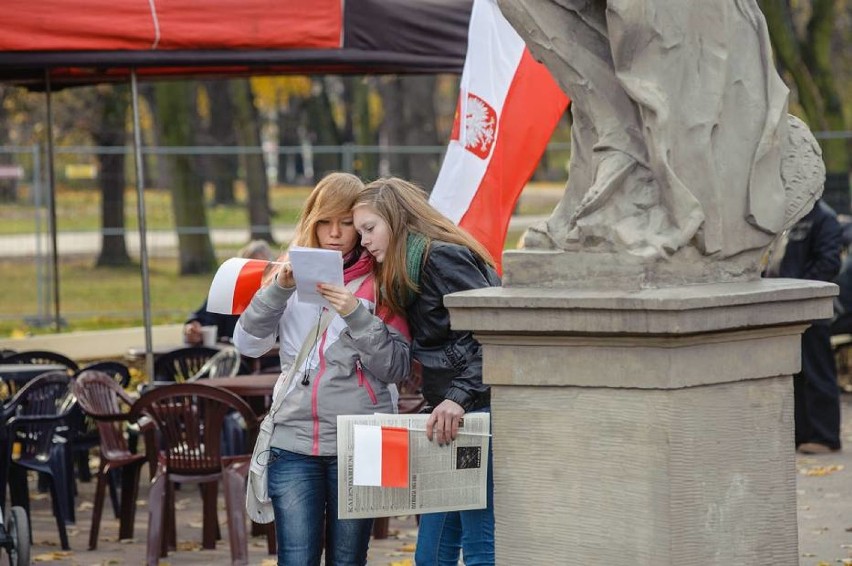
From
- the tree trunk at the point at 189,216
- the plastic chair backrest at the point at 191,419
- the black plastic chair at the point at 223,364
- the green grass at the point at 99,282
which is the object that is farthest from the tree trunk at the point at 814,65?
the plastic chair backrest at the point at 191,419

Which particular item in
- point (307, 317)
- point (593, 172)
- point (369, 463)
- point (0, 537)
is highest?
point (593, 172)

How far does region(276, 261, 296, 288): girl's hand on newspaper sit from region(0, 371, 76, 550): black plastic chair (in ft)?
12.6

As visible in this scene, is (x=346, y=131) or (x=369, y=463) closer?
(x=369, y=463)

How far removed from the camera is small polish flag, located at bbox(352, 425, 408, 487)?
487 cm

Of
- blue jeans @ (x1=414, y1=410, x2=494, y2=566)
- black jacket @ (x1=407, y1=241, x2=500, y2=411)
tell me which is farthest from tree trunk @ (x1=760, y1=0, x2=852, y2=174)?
black jacket @ (x1=407, y1=241, x2=500, y2=411)

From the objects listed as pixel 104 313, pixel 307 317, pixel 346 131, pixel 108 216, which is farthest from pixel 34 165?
pixel 346 131

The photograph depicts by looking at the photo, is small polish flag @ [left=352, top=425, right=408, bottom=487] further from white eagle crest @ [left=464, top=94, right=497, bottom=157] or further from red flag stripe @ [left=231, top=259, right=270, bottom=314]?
white eagle crest @ [left=464, top=94, right=497, bottom=157]

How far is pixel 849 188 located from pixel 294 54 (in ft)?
34.4

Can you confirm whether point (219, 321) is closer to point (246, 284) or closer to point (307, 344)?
point (246, 284)

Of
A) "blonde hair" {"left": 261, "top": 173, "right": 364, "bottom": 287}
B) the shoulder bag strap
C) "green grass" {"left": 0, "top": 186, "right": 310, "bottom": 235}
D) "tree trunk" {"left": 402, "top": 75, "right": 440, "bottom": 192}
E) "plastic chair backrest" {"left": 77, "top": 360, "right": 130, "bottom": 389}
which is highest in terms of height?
"tree trunk" {"left": 402, "top": 75, "right": 440, "bottom": 192}

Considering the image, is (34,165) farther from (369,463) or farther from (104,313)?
(369,463)

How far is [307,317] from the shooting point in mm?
5293

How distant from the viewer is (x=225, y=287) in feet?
18.0

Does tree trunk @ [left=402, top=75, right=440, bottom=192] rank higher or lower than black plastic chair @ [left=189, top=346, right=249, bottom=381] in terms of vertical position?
higher
